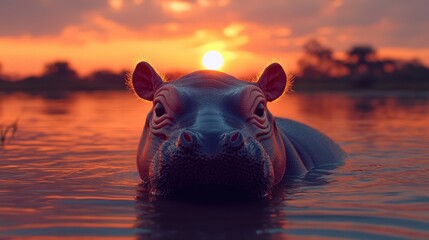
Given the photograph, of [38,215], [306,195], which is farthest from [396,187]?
[38,215]

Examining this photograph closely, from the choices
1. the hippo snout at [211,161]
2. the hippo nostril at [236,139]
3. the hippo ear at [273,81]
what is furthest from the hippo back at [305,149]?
the hippo nostril at [236,139]

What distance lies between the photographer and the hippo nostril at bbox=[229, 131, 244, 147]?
4020mm

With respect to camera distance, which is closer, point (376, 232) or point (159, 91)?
point (376, 232)

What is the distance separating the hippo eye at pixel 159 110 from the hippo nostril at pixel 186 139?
2.73 feet

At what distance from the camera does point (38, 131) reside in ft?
36.7

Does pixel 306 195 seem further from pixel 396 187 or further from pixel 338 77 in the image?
pixel 338 77

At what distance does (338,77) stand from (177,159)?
6030 centimetres

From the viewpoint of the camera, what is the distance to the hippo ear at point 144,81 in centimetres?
556

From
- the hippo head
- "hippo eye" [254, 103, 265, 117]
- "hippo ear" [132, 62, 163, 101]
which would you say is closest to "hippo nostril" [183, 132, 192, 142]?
the hippo head

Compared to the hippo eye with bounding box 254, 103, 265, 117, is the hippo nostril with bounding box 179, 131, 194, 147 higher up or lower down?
lower down

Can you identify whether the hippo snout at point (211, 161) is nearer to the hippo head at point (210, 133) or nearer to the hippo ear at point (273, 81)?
the hippo head at point (210, 133)

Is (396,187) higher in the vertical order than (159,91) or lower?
lower

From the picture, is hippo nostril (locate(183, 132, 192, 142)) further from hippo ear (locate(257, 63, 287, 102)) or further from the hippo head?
hippo ear (locate(257, 63, 287, 102))

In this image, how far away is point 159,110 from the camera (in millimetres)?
4914
